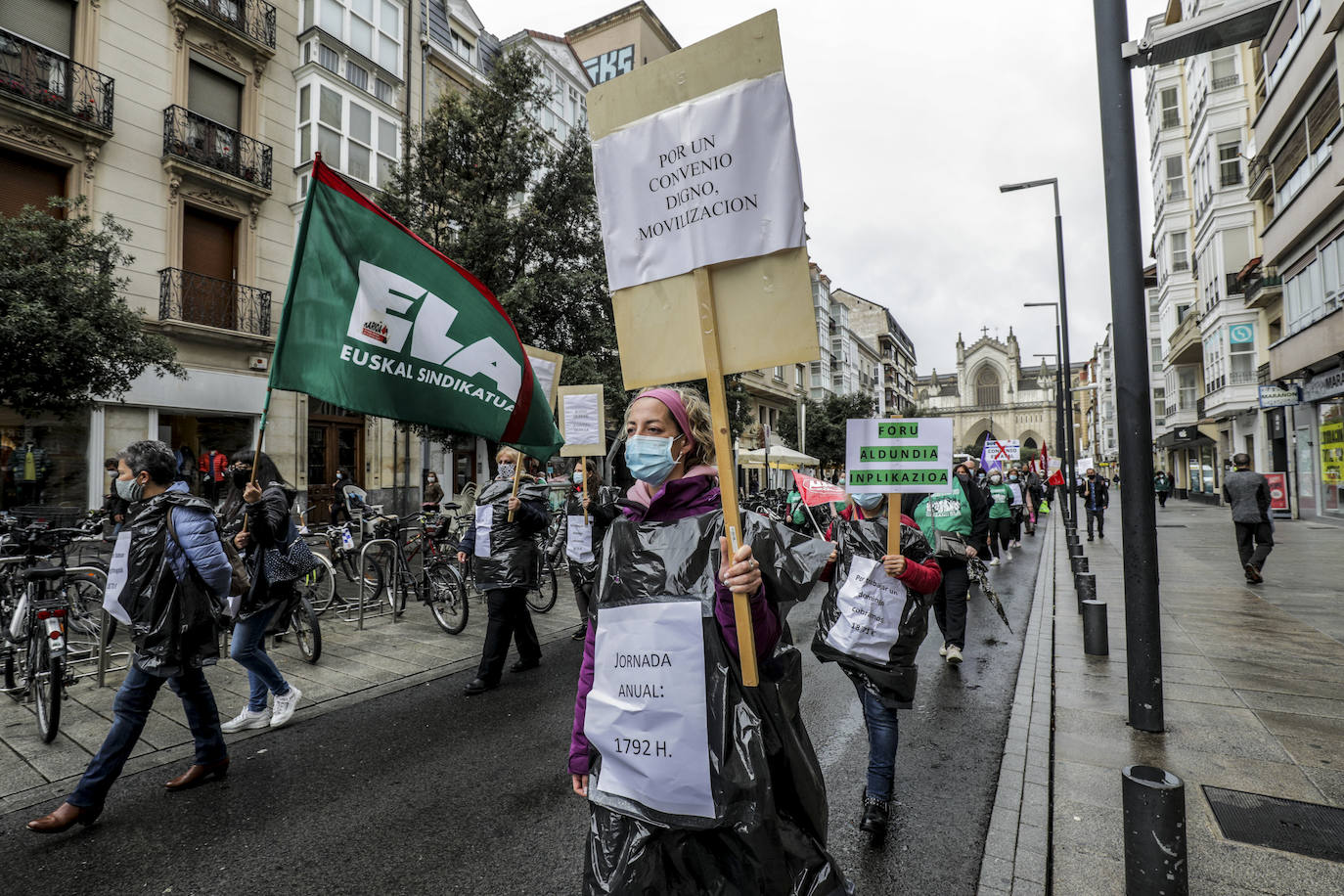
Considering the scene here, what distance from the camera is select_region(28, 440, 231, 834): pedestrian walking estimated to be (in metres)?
3.67

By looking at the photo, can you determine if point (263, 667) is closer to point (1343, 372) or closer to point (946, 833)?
point (946, 833)

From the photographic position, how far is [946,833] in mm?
3416

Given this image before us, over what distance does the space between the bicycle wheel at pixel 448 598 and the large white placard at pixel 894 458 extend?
5523 mm

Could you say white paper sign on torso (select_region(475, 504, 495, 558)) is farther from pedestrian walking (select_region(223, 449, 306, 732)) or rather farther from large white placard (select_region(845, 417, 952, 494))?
large white placard (select_region(845, 417, 952, 494))

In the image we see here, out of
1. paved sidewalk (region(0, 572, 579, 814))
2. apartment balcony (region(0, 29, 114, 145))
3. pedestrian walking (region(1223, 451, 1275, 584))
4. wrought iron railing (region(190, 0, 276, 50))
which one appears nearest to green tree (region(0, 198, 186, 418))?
paved sidewalk (region(0, 572, 579, 814))

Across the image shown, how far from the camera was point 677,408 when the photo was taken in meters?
2.22

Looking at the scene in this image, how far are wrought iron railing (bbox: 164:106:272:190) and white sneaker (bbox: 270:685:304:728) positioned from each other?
49.8 feet

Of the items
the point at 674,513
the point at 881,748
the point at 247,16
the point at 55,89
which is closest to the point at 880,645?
the point at 881,748

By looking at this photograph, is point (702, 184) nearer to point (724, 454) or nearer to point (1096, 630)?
point (724, 454)

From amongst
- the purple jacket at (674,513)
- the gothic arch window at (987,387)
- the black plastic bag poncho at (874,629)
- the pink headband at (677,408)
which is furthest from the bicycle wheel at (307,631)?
the gothic arch window at (987,387)

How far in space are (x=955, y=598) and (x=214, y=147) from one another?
18304mm

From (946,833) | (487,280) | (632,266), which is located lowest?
(946,833)

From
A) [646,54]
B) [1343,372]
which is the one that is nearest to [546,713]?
[1343,372]

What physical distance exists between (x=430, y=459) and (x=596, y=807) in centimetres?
2026
